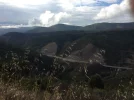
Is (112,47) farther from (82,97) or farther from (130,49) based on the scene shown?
(82,97)

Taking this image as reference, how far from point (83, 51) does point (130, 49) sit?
26.8 m

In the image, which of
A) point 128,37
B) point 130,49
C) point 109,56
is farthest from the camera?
point 128,37

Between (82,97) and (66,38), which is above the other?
(82,97)

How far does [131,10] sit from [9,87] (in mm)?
2628

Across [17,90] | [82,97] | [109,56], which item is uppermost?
[17,90]

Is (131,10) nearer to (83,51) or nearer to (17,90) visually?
(17,90)

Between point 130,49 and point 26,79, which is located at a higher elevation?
point 26,79

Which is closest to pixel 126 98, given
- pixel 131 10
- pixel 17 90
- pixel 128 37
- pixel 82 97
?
pixel 82 97

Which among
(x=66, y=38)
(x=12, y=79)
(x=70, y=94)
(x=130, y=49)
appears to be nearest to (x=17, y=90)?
(x=12, y=79)

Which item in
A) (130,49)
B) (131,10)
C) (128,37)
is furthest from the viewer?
(128,37)

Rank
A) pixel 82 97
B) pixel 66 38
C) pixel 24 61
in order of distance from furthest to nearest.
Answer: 1. pixel 66 38
2. pixel 24 61
3. pixel 82 97

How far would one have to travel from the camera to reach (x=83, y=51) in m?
127

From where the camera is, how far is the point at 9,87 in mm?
3715

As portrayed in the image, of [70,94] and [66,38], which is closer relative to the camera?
[70,94]
